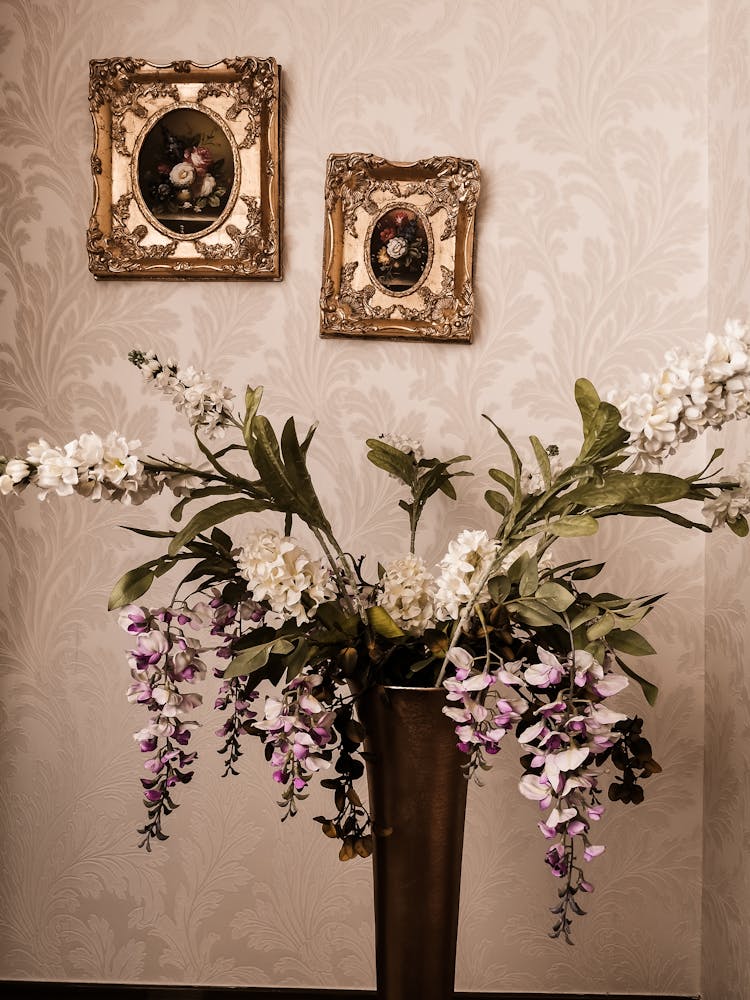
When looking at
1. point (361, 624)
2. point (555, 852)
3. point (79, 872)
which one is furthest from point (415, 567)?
point (79, 872)

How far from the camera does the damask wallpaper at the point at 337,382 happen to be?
49.9 inches

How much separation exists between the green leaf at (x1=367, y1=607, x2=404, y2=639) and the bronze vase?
6 centimetres

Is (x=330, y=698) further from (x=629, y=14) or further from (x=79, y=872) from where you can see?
(x=629, y=14)

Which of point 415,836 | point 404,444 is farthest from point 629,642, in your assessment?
point 404,444

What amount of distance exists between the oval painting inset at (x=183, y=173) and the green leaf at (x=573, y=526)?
0.82 metres

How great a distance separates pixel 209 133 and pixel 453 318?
0.49 metres

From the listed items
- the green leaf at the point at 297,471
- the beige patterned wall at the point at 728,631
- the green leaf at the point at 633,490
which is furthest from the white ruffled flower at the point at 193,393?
the beige patterned wall at the point at 728,631

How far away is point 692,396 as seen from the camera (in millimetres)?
698

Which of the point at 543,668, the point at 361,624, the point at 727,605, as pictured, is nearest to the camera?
the point at 543,668

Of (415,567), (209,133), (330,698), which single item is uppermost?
(209,133)

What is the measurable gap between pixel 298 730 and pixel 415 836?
18 cm

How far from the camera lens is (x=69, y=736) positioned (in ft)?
4.20

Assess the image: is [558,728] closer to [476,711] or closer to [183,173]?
[476,711]

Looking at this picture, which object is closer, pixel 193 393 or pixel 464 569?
pixel 464 569
